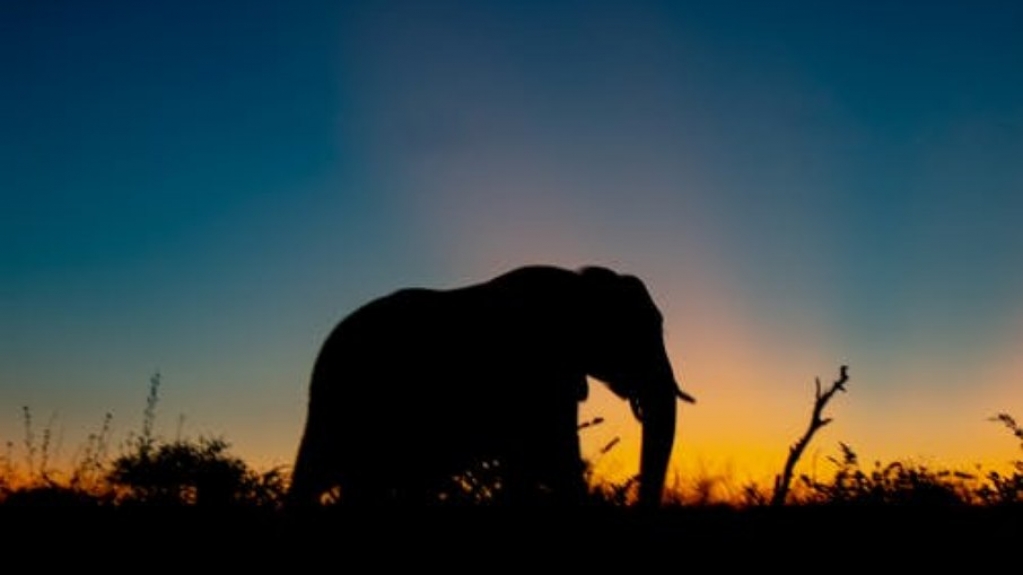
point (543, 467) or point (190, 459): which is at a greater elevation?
point (190, 459)

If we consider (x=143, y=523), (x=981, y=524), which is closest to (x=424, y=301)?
(x=143, y=523)

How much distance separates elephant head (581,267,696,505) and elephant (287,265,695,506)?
0.05 ft

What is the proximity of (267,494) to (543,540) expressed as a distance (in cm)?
432

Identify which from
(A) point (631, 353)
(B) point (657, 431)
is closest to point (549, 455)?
(B) point (657, 431)

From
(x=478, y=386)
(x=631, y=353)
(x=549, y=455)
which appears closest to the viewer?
(x=549, y=455)

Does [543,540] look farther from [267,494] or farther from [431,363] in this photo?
[431,363]

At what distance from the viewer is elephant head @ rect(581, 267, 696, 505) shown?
41.5 feet

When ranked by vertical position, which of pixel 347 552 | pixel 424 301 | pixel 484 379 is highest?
pixel 424 301

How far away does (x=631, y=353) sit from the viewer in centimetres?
1285

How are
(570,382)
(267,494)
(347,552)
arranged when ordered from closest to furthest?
(347,552)
(267,494)
(570,382)

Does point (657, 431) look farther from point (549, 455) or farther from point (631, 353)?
point (549, 455)

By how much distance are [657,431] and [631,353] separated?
37.4 inches

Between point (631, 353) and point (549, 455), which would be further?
point (631, 353)

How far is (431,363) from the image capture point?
11266 mm
